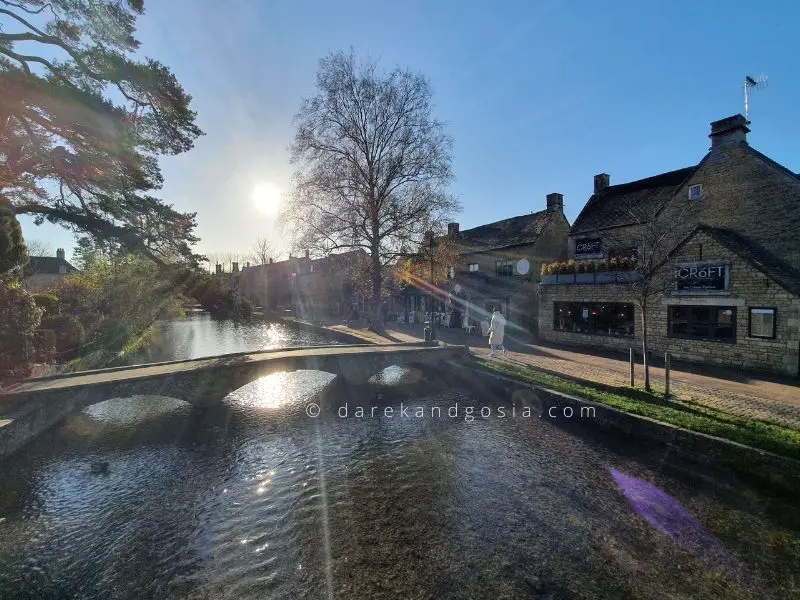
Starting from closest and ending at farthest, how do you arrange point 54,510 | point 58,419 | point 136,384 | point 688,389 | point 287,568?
point 287,568 → point 54,510 → point 58,419 → point 136,384 → point 688,389

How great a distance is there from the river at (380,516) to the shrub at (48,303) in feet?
26.0

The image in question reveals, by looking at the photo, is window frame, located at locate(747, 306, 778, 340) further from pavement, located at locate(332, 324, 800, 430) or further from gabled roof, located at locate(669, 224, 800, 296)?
pavement, located at locate(332, 324, 800, 430)

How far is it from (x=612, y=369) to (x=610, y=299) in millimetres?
5006

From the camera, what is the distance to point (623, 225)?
19.5 m

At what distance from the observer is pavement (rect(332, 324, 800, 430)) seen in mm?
8727

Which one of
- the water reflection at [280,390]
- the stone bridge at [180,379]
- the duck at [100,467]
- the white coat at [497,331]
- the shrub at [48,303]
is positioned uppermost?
the shrub at [48,303]

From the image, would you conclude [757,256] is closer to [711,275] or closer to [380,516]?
[711,275]

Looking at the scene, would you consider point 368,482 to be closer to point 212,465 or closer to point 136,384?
point 212,465

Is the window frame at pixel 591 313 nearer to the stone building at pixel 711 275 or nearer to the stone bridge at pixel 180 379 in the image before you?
the stone building at pixel 711 275

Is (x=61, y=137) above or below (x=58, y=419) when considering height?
above

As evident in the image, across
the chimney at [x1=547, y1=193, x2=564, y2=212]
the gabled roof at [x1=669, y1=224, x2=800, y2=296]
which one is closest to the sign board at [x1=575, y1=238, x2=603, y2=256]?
the gabled roof at [x1=669, y1=224, x2=800, y2=296]

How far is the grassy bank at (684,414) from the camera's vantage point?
6.79 metres

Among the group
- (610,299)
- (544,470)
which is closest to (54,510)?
(544,470)

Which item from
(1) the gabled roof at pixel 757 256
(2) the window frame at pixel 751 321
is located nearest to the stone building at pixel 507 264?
(1) the gabled roof at pixel 757 256
